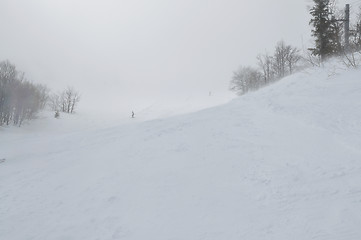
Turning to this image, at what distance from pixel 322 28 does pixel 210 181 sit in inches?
1008

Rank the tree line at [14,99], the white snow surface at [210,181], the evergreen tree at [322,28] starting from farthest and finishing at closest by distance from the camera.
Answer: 1. the tree line at [14,99]
2. the evergreen tree at [322,28]
3. the white snow surface at [210,181]

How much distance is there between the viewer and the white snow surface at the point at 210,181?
5973mm

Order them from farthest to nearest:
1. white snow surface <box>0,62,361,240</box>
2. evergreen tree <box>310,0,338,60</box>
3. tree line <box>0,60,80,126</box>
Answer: tree line <box>0,60,80,126</box> < evergreen tree <box>310,0,338,60</box> < white snow surface <box>0,62,361,240</box>

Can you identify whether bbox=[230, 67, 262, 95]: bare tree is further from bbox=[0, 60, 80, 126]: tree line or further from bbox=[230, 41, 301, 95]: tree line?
bbox=[0, 60, 80, 126]: tree line

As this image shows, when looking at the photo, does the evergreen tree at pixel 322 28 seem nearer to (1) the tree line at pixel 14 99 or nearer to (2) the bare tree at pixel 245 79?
(2) the bare tree at pixel 245 79

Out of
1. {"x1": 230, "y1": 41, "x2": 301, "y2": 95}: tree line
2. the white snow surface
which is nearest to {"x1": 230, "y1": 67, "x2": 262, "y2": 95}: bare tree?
{"x1": 230, "y1": 41, "x2": 301, "y2": 95}: tree line

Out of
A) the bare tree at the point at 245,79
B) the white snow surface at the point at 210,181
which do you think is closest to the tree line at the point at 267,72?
the bare tree at the point at 245,79

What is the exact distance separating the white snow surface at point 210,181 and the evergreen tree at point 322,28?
39.2 ft

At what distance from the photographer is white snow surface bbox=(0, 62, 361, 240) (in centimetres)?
597

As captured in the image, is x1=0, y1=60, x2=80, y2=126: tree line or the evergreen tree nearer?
the evergreen tree

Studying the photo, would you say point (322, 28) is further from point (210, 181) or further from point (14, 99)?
point (14, 99)

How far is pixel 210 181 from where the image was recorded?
8188 millimetres

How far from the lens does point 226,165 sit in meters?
9.07

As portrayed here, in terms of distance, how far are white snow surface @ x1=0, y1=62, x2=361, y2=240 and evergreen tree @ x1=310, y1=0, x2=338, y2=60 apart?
39.2ft
